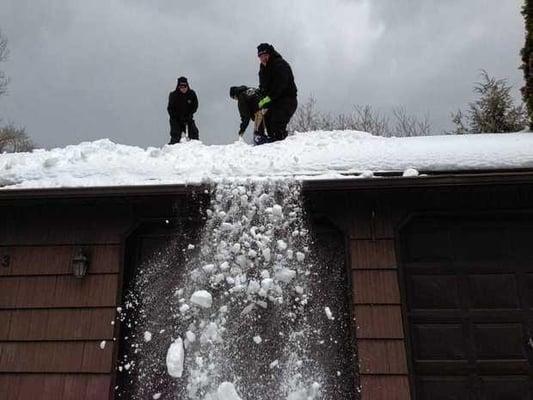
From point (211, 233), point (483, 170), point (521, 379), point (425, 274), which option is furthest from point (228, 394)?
point (483, 170)

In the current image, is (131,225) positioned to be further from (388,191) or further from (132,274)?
(388,191)

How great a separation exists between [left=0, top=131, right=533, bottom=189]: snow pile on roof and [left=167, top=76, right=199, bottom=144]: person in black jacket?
2636mm

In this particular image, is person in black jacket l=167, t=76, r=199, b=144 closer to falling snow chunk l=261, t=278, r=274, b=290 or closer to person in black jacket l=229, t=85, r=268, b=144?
person in black jacket l=229, t=85, r=268, b=144

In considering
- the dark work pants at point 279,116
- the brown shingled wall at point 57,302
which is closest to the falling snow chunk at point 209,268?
the brown shingled wall at point 57,302

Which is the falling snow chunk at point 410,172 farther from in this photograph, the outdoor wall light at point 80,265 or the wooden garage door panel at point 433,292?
the outdoor wall light at point 80,265

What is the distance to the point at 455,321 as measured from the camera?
11.6 feet

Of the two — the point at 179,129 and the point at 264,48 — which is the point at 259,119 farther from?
the point at 179,129

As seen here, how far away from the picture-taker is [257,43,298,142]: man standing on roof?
5344mm

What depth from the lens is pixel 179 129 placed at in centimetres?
712

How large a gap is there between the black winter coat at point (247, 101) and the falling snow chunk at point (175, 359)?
365 centimetres

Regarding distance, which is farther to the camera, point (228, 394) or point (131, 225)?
point (131, 225)

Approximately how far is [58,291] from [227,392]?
1804mm

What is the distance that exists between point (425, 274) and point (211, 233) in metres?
1.86

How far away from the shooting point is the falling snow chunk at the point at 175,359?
3340mm
